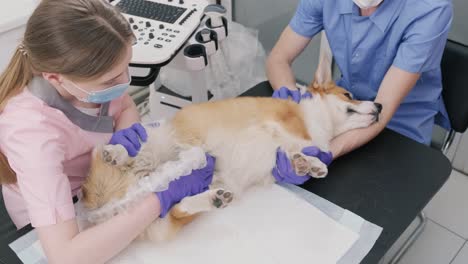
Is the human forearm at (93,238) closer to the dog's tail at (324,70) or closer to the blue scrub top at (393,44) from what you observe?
the dog's tail at (324,70)

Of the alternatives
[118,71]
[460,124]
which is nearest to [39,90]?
[118,71]

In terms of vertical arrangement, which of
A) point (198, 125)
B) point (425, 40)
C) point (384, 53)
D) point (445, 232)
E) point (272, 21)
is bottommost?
point (445, 232)

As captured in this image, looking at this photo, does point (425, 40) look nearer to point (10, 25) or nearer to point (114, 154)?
point (114, 154)

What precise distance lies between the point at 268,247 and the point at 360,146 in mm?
484

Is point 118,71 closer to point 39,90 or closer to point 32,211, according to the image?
point 39,90

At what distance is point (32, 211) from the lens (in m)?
0.91

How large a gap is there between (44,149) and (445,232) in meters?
1.97

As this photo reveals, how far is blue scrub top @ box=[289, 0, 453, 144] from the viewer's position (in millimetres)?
1344

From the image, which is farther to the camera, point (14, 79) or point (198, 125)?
point (198, 125)

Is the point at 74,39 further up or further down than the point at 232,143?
further up

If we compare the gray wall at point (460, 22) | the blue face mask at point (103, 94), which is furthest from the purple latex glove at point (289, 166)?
the gray wall at point (460, 22)

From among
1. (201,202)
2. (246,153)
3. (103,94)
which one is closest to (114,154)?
(103,94)

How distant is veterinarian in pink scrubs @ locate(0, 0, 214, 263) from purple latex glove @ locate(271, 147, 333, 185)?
19 centimetres

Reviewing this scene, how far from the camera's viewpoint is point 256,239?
1003 millimetres
